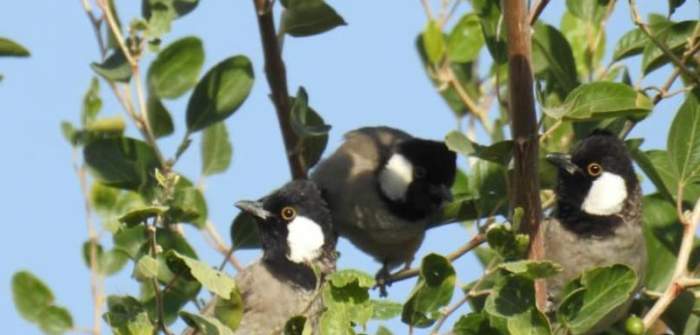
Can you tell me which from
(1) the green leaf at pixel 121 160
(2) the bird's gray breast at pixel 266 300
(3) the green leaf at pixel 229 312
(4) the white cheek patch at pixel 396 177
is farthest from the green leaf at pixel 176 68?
(4) the white cheek patch at pixel 396 177

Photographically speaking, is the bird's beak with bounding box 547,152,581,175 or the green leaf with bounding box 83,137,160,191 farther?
the bird's beak with bounding box 547,152,581,175

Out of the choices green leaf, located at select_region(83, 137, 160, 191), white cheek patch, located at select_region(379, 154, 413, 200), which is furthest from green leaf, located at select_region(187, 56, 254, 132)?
white cheek patch, located at select_region(379, 154, 413, 200)

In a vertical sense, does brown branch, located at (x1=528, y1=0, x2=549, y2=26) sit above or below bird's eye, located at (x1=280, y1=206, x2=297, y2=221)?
above

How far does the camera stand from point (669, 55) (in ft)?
10.3

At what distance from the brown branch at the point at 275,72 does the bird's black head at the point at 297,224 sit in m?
0.81

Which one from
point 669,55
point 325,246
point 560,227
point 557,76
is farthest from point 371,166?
point 669,55

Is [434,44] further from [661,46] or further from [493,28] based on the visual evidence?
[661,46]

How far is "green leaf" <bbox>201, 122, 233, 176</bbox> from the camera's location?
365 cm

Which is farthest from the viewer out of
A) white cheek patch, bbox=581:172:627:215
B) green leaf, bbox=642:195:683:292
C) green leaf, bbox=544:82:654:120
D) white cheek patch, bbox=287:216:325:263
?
white cheek patch, bbox=287:216:325:263

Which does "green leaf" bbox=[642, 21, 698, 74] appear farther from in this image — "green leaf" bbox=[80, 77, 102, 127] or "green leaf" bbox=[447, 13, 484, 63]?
"green leaf" bbox=[80, 77, 102, 127]

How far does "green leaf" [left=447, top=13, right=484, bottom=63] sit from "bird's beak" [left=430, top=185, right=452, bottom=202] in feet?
1.29

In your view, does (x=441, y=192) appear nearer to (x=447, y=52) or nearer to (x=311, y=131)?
(x=447, y=52)

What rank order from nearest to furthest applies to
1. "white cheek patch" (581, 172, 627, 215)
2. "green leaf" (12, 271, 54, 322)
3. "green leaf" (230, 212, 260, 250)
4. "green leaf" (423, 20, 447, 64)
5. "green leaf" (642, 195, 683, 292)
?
1. "green leaf" (12, 271, 54, 322)
2. "green leaf" (642, 195, 683, 292)
3. "green leaf" (230, 212, 260, 250)
4. "white cheek patch" (581, 172, 627, 215)
5. "green leaf" (423, 20, 447, 64)

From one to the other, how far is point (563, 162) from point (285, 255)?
35.2 inches
